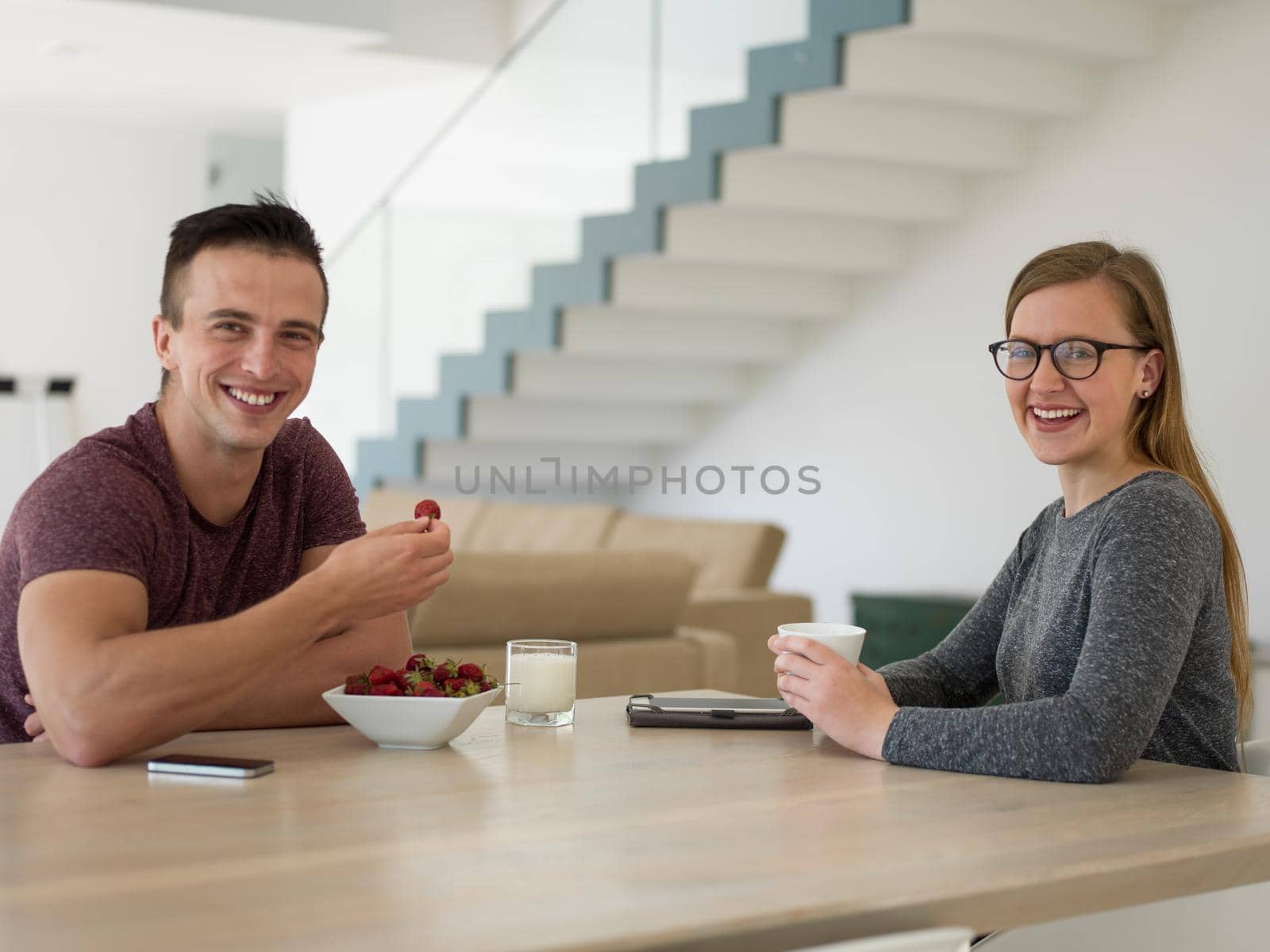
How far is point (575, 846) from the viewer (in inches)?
44.8

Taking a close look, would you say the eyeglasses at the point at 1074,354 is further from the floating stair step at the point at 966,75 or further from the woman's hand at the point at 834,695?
the floating stair step at the point at 966,75

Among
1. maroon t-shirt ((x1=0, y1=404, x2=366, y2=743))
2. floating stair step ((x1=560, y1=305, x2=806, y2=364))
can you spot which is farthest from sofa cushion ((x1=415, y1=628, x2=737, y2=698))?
floating stair step ((x1=560, y1=305, x2=806, y2=364))

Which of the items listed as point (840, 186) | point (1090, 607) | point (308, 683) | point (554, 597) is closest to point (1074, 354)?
point (1090, 607)

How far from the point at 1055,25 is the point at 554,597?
275 cm

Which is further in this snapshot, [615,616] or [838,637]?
[615,616]

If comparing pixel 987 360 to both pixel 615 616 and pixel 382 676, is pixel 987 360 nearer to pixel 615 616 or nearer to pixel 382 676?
pixel 615 616

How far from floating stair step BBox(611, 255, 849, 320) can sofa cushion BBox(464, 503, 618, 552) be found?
0.85 m

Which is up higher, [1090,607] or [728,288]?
[728,288]

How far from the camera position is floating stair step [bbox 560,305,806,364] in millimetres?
5910

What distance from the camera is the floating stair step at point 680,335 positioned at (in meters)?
Answer: 5.91

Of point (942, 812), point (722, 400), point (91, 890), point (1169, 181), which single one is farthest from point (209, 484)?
point (722, 400)

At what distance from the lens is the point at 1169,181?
16.2 feet

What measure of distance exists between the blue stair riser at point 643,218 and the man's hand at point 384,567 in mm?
3439

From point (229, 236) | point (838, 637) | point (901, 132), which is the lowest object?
point (838, 637)
